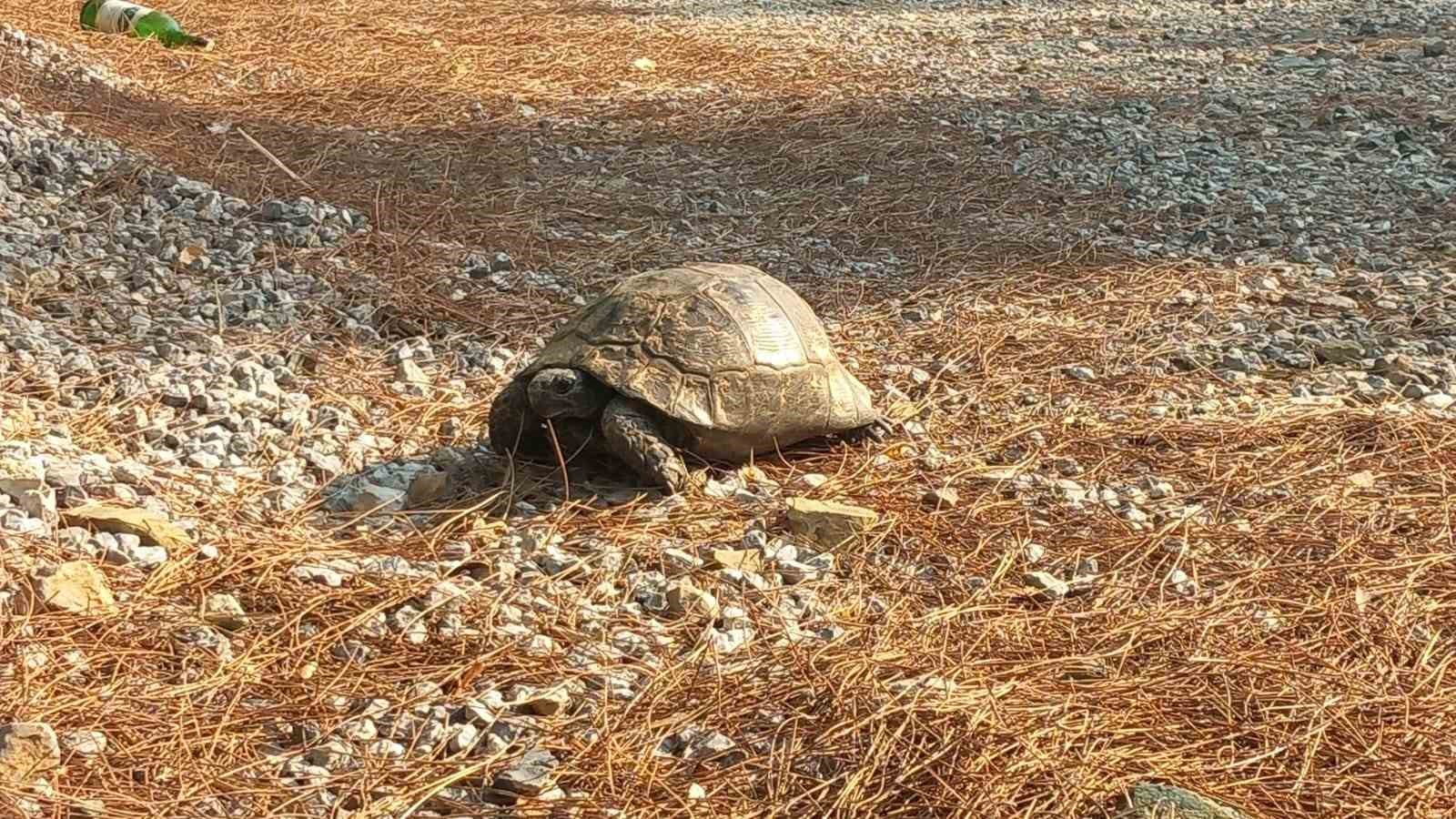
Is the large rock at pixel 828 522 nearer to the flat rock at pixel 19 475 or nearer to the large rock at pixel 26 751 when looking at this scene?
the large rock at pixel 26 751

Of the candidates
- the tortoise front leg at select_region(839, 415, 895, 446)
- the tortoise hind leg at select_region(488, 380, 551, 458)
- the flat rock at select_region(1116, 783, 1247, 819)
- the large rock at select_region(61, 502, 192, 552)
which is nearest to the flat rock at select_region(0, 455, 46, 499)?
the large rock at select_region(61, 502, 192, 552)

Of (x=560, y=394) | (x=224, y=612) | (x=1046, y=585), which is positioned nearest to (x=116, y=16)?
(x=560, y=394)

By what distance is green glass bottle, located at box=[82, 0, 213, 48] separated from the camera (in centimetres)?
895

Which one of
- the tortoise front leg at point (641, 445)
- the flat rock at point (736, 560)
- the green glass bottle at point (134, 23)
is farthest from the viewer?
the green glass bottle at point (134, 23)

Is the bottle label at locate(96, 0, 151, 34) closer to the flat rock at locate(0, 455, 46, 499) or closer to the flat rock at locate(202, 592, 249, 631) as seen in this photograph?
the flat rock at locate(0, 455, 46, 499)

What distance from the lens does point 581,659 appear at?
309 centimetres

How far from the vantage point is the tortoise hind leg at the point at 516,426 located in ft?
13.2

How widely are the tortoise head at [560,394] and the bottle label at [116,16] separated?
21.9 feet

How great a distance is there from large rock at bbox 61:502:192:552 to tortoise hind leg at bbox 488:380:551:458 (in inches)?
38.3

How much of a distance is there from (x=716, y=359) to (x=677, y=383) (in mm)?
154

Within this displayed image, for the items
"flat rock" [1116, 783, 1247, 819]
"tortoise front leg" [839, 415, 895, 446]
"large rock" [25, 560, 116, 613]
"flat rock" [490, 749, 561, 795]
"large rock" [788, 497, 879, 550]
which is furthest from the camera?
"tortoise front leg" [839, 415, 895, 446]

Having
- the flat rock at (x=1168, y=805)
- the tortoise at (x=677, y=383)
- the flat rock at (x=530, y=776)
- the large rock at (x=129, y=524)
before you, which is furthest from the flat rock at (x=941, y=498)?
the large rock at (x=129, y=524)

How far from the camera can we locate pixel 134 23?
898cm

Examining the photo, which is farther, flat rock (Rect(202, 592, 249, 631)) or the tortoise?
the tortoise
